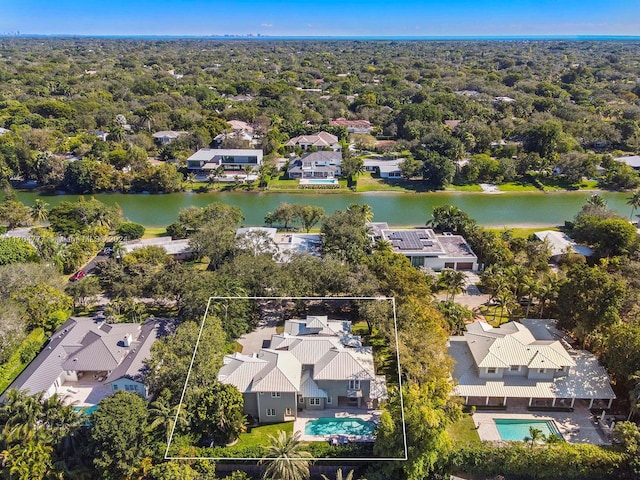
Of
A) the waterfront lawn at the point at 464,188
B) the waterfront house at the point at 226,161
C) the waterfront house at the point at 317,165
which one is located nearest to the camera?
the waterfront lawn at the point at 464,188

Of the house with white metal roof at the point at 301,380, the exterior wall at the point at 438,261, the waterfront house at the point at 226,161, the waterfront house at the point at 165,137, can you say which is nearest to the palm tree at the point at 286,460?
the house with white metal roof at the point at 301,380

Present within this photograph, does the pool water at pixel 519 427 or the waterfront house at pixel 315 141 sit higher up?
the waterfront house at pixel 315 141

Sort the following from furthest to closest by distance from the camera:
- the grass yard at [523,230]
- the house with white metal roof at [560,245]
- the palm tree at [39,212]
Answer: the palm tree at [39,212] → the grass yard at [523,230] → the house with white metal roof at [560,245]

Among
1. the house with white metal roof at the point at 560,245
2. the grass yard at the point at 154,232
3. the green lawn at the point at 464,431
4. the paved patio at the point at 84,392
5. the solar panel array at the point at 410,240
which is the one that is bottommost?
the grass yard at the point at 154,232

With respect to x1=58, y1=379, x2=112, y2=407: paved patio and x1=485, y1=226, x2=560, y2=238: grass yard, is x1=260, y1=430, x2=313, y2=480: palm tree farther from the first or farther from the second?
x1=485, y1=226, x2=560, y2=238: grass yard

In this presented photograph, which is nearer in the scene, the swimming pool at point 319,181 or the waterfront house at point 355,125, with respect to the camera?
the swimming pool at point 319,181

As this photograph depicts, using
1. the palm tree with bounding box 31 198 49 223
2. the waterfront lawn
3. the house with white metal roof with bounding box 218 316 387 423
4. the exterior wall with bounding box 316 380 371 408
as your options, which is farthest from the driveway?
the waterfront lawn

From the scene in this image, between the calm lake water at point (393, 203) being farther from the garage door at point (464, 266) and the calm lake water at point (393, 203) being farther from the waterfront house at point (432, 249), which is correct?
the garage door at point (464, 266)
